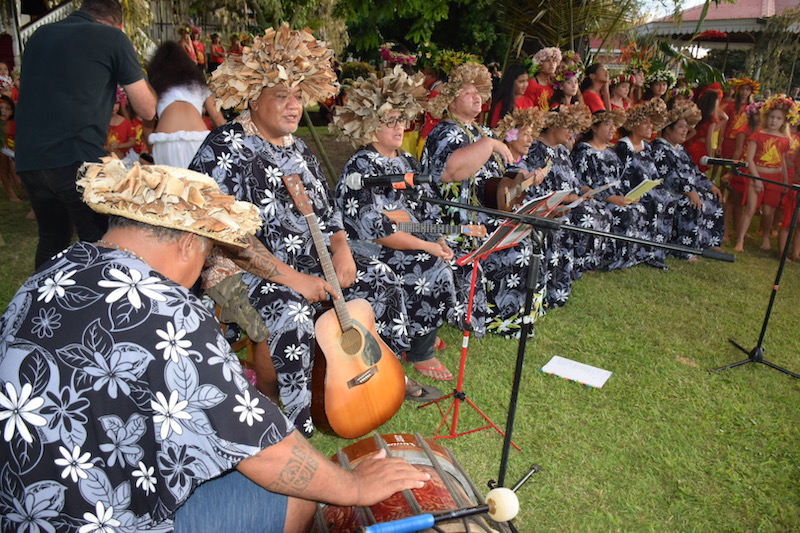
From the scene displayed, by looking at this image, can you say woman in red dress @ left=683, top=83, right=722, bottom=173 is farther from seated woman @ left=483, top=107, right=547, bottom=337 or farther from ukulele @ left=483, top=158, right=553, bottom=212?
ukulele @ left=483, top=158, right=553, bottom=212

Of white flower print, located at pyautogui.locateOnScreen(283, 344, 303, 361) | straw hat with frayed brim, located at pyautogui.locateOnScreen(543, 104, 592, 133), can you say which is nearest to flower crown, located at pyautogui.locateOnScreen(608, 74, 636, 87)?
straw hat with frayed brim, located at pyautogui.locateOnScreen(543, 104, 592, 133)

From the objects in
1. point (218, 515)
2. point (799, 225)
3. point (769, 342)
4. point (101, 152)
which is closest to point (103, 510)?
point (218, 515)

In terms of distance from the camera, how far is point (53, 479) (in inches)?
54.3

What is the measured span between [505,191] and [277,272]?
2022mm

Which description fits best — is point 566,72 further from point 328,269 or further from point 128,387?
point 128,387

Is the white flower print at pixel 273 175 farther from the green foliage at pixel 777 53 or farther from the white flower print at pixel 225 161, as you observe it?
the green foliage at pixel 777 53

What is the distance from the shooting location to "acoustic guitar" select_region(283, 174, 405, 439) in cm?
314

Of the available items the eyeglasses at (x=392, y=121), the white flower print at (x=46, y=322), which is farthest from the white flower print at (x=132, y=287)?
the eyeglasses at (x=392, y=121)

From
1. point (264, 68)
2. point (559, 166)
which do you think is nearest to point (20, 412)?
point (264, 68)

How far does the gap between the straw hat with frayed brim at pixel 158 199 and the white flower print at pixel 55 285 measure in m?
0.19

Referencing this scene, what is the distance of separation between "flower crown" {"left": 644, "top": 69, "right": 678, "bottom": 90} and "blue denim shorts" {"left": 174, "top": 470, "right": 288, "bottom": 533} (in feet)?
33.5

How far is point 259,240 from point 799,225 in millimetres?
7713

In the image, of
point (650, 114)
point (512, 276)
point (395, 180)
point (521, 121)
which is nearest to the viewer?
point (395, 180)

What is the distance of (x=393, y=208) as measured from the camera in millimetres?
3871
